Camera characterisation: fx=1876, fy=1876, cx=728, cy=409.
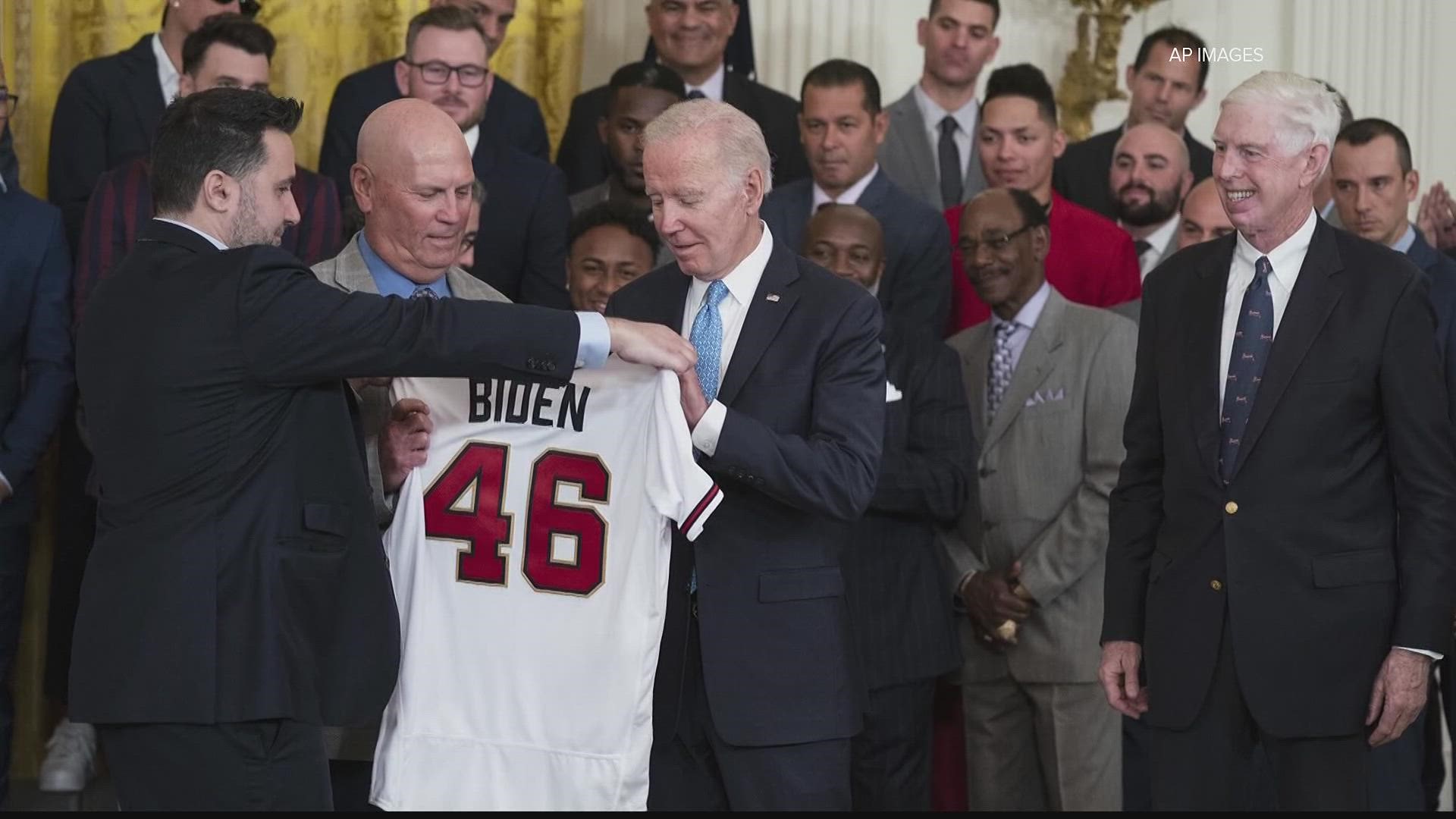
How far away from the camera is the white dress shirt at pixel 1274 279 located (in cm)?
Result: 366

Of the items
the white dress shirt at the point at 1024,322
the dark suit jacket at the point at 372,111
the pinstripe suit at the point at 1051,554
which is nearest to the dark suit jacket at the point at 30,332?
the dark suit jacket at the point at 372,111

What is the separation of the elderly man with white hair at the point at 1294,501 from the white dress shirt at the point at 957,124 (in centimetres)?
268

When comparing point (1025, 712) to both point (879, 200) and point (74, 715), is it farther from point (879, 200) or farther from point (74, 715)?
point (74, 715)

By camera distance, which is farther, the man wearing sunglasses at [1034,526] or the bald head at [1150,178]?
the bald head at [1150,178]

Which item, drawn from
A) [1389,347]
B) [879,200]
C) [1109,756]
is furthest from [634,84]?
[1389,347]

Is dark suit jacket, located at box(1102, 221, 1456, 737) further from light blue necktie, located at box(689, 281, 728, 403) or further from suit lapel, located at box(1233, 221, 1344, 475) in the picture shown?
light blue necktie, located at box(689, 281, 728, 403)

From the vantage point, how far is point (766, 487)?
134 inches

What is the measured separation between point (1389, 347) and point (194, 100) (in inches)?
87.6

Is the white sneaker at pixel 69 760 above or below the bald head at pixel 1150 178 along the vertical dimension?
below

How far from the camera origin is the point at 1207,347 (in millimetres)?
3693

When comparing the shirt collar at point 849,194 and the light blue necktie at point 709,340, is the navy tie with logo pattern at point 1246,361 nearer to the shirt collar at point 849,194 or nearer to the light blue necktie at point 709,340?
the light blue necktie at point 709,340

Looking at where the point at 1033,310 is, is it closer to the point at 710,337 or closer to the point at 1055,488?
the point at 1055,488

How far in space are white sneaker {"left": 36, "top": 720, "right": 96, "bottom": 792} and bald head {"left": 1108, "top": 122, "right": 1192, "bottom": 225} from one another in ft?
12.0

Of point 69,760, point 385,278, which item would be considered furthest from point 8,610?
point 385,278
